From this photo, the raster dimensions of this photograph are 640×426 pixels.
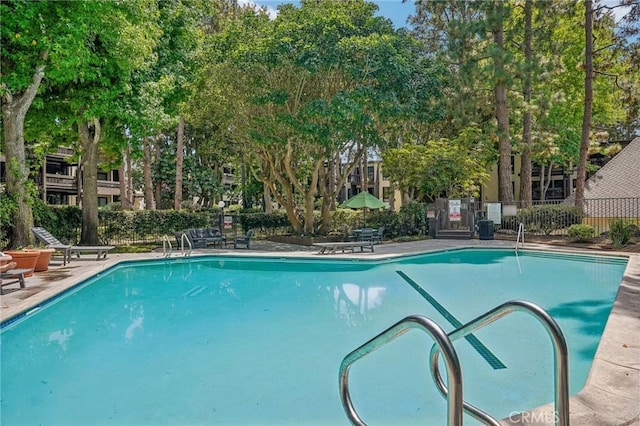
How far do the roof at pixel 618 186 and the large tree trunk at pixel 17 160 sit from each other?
22.6 meters

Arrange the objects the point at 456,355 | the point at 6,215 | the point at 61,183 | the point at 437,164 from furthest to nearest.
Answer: the point at 61,183 → the point at 437,164 → the point at 6,215 → the point at 456,355

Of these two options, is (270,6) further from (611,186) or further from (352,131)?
(611,186)

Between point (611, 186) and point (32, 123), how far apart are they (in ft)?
84.0

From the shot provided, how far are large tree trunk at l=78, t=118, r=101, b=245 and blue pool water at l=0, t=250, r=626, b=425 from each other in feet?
20.9

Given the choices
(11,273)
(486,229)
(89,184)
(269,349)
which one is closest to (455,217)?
(486,229)

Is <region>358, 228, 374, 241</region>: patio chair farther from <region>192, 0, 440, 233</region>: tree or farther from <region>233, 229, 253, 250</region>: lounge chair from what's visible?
<region>233, 229, 253, 250</region>: lounge chair

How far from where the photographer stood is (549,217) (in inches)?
733

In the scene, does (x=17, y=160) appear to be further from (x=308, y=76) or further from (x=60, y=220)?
(x=308, y=76)

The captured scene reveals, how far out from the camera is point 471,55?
19.2 metres

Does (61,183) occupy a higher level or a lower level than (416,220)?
higher

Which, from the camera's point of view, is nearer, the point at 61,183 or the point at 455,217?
the point at 455,217

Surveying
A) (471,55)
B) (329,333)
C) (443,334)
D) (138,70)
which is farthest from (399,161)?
(443,334)

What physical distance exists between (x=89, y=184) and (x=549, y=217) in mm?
19763

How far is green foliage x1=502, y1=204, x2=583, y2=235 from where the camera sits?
726 inches
